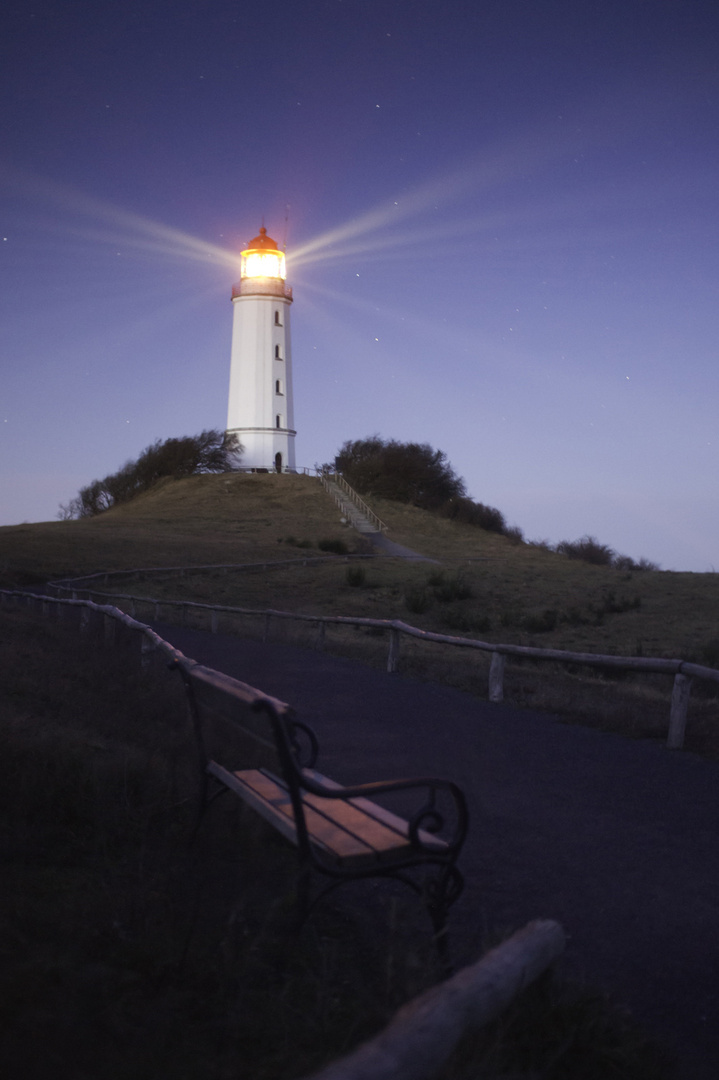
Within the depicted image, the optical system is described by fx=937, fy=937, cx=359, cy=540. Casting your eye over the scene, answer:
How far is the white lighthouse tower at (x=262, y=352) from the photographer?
68375 millimetres

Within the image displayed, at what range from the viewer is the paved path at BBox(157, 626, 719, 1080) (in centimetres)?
358

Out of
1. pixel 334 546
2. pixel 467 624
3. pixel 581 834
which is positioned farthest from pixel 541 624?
pixel 334 546

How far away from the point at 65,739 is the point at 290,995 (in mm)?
3159

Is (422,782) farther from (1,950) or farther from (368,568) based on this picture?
(368,568)

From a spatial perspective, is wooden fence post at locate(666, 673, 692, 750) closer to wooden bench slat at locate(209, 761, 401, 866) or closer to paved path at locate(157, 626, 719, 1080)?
paved path at locate(157, 626, 719, 1080)

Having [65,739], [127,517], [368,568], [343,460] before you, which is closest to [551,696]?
[65,739]

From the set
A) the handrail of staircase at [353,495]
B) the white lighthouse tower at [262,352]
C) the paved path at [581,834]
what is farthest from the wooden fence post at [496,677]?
the white lighthouse tower at [262,352]

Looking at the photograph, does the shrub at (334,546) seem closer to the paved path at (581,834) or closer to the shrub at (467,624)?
the shrub at (467,624)

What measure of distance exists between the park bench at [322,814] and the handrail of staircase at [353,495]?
60994mm

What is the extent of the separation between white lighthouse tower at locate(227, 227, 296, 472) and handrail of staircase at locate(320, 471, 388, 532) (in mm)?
5029

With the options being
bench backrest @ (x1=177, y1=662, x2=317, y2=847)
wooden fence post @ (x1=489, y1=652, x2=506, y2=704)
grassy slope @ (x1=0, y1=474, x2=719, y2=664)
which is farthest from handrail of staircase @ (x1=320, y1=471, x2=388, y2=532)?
bench backrest @ (x1=177, y1=662, x2=317, y2=847)

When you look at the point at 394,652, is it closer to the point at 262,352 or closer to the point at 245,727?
the point at 245,727

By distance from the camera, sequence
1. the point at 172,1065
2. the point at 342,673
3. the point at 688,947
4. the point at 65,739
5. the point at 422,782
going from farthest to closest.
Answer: the point at 342,673 < the point at 65,739 < the point at 688,947 < the point at 422,782 < the point at 172,1065

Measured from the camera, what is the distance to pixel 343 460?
3246 inches
